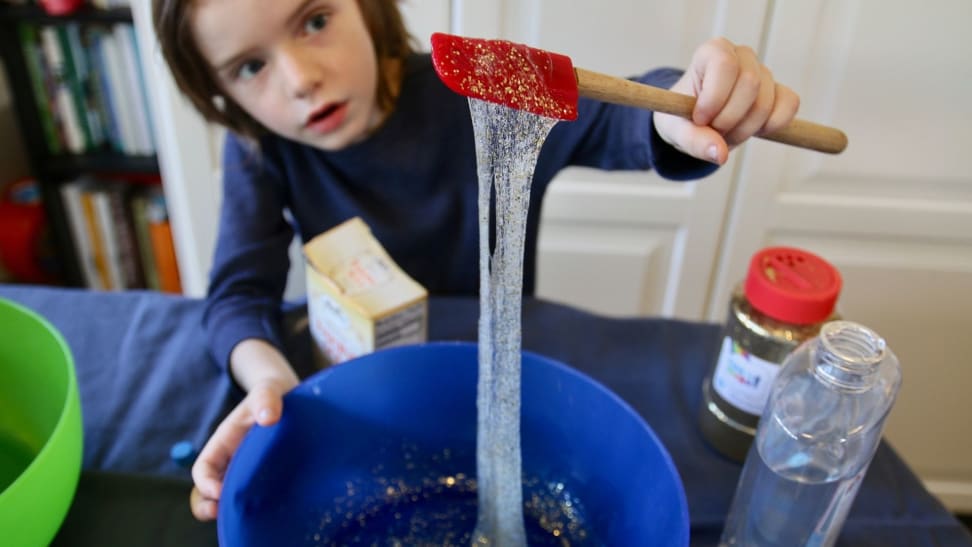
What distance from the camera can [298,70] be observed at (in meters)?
0.66

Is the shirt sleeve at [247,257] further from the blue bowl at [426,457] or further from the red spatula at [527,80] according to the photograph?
the red spatula at [527,80]

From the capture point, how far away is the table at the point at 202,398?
1.73ft

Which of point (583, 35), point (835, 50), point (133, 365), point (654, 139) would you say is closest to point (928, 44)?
point (835, 50)

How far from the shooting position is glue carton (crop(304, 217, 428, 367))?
585mm

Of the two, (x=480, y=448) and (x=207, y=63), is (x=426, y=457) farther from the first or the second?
(x=207, y=63)

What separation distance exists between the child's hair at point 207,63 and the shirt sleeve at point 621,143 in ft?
0.68

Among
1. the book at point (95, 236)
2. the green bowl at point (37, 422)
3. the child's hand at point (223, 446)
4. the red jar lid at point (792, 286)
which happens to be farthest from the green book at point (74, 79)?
the red jar lid at point (792, 286)

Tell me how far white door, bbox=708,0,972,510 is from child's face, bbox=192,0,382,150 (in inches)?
24.7

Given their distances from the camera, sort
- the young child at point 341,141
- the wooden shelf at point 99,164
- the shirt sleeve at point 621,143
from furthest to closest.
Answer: the wooden shelf at point 99,164 < the shirt sleeve at point 621,143 < the young child at point 341,141

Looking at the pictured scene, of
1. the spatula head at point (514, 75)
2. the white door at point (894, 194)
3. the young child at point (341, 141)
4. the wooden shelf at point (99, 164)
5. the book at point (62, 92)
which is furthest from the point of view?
the wooden shelf at point (99, 164)

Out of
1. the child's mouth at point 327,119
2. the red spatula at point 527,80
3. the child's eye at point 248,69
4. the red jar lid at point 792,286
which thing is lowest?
the red jar lid at point 792,286

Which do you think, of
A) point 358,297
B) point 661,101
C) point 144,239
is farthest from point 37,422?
point 144,239

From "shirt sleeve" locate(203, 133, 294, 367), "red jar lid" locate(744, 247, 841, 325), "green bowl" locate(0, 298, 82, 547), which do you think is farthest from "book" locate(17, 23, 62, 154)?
"red jar lid" locate(744, 247, 841, 325)

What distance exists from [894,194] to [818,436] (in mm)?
817
